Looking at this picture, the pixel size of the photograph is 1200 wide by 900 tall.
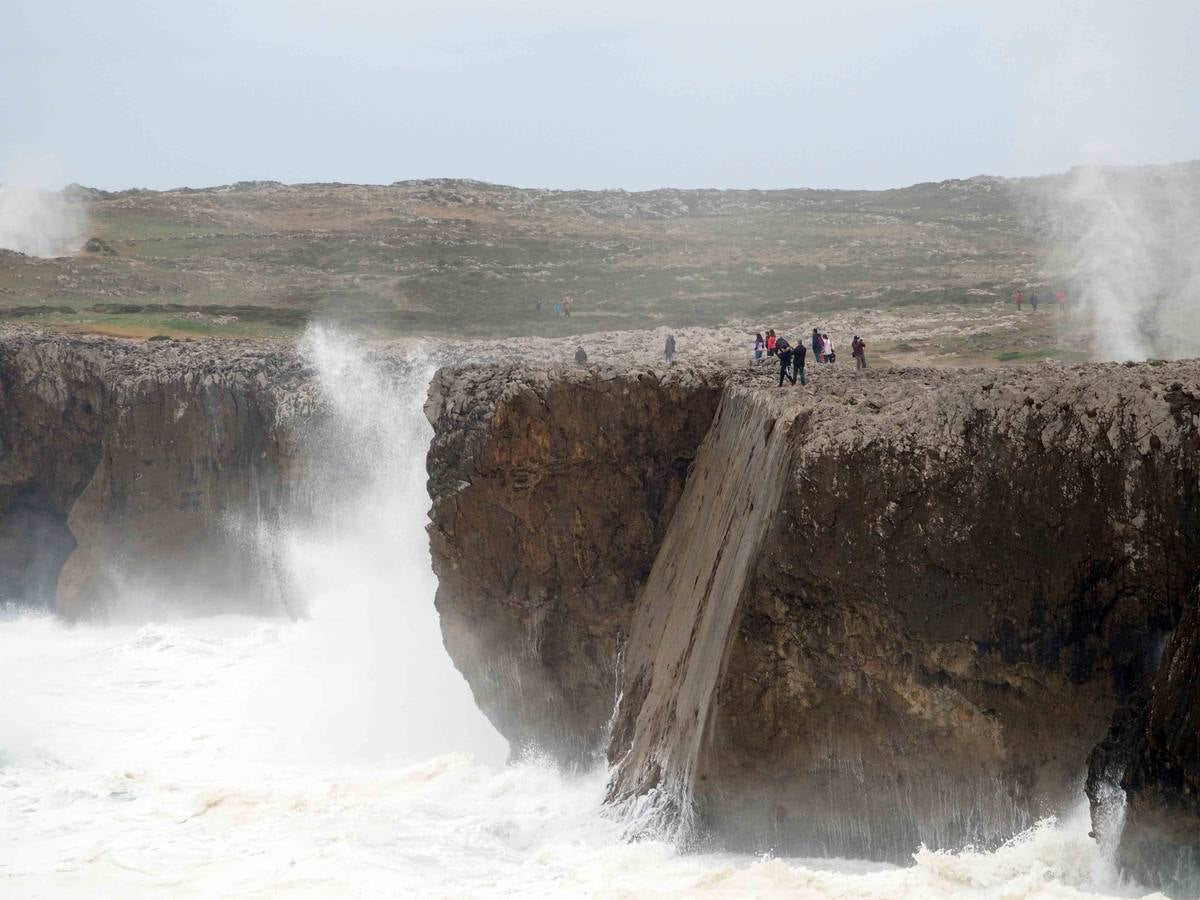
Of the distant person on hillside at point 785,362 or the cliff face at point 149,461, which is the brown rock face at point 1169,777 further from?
the cliff face at point 149,461

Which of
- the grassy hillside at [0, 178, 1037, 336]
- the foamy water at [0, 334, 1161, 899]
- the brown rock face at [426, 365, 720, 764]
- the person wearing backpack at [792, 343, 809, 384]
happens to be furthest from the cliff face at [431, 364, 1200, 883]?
A: the grassy hillside at [0, 178, 1037, 336]

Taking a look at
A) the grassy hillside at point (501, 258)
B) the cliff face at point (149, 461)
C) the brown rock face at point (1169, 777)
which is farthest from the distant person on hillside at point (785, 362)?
the grassy hillside at point (501, 258)

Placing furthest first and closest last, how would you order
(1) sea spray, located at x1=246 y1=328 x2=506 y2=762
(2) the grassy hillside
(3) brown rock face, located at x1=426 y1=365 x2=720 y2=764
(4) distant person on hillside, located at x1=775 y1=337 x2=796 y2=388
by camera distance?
(2) the grassy hillside < (1) sea spray, located at x1=246 y1=328 x2=506 y2=762 < (3) brown rock face, located at x1=426 y1=365 x2=720 y2=764 < (4) distant person on hillside, located at x1=775 y1=337 x2=796 y2=388

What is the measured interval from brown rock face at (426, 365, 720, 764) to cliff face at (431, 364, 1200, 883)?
4.33 m

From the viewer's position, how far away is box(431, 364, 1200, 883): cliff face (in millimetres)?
12672

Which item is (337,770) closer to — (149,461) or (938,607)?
(938,607)

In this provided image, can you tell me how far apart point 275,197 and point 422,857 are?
64602mm

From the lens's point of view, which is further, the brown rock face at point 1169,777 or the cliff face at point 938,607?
the cliff face at point 938,607

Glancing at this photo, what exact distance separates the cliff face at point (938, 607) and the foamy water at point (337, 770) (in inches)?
21.1

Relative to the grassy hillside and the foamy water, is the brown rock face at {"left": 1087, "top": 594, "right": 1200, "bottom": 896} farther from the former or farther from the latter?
the grassy hillside

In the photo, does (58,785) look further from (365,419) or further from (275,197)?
(275,197)

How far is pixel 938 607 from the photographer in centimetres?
1323

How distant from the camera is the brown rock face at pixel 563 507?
61.0ft

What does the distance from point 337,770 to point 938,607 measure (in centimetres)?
1110
